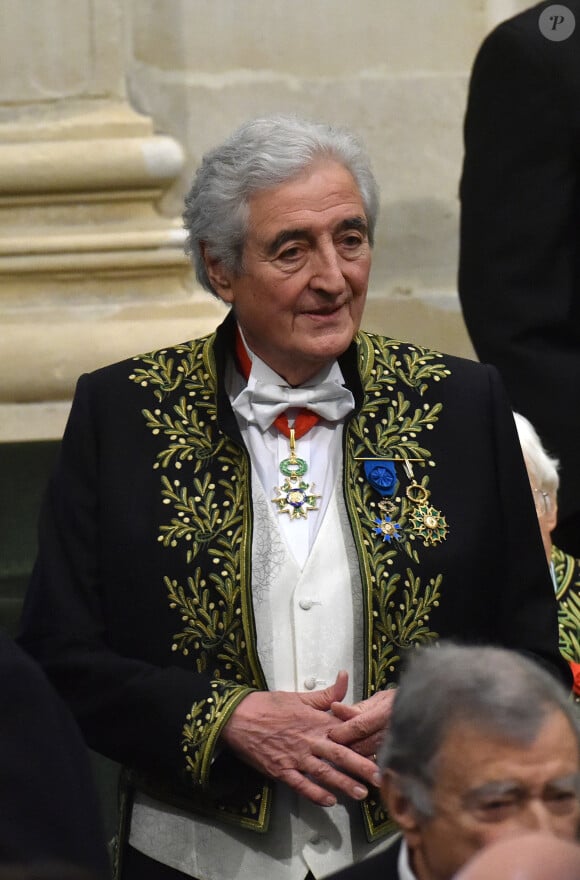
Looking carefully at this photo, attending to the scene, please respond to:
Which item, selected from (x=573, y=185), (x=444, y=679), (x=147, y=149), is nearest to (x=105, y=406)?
(x=444, y=679)

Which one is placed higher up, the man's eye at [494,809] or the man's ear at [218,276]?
the man's ear at [218,276]

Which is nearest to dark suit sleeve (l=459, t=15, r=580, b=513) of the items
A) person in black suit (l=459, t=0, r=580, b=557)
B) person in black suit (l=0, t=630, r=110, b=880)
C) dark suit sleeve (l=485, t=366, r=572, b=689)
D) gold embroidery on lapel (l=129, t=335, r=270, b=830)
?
person in black suit (l=459, t=0, r=580, b=557)

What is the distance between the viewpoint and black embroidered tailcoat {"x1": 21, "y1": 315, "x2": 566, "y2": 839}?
309cm

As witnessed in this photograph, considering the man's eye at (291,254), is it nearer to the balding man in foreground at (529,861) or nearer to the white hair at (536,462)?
the white hair at (536,462)

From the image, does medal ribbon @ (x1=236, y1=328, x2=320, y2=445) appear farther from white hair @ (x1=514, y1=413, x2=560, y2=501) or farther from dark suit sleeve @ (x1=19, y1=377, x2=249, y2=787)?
white hair @ (x1=514, y1=413, x2=560, y2=501)

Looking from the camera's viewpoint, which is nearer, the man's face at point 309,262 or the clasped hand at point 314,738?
the clasped hand at point 314,738

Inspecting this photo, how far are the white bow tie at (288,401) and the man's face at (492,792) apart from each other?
3.11 ft

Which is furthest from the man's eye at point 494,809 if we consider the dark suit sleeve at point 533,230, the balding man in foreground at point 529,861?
the dark suit sleeve at point 533,230

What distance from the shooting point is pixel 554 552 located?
3.91 m

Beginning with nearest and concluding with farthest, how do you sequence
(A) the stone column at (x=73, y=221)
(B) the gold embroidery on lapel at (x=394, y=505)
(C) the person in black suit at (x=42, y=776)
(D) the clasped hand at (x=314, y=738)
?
(C) the person in black suit at (x=42, y=776) → (D) the clasped hand at (x=314, y=738) → (B) the gold embroidery on lapel at (x=394, y=505) → (A) the stone column at (x=73, y=221)

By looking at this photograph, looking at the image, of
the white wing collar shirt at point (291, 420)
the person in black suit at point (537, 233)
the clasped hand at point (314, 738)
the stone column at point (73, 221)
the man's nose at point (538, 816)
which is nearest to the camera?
the man's nose at point (538, 816)

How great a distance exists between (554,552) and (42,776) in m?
1.44

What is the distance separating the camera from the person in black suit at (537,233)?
4.13m

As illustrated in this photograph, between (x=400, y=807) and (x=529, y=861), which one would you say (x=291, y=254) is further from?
(x=529, y=861)
